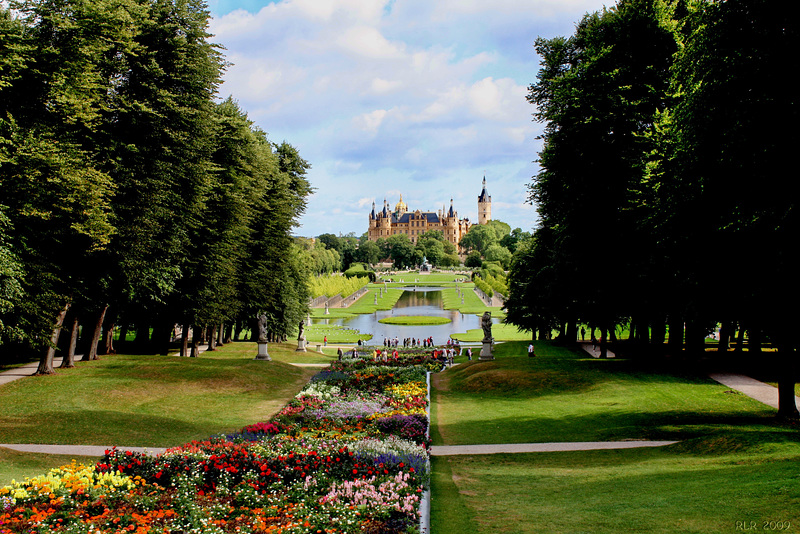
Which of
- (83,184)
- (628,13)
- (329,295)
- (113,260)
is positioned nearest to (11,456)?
(83,184)

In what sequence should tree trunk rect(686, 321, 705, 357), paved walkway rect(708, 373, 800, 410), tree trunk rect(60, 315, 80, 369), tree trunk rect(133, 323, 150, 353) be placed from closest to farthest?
paved walkway rect(708, 373, 800, 410) → tree trunk rect(60, 315, 80, 369) → tree trunk rect(686, 321, 705, 357) → tree trunk rect(133, 323, 150, 353)

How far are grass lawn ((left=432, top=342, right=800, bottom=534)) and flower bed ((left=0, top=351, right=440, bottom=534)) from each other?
3.34 ft

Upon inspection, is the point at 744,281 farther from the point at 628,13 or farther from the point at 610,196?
Answer: the point at 628,13

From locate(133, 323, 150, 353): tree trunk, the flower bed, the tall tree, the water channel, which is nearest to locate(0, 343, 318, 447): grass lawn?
the flower bed

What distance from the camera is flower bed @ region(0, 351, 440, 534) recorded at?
8414 mm

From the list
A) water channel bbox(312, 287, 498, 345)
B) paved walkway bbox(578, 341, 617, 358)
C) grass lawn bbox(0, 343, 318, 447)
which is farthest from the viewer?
water channel bbox(312, 287, 498, 345)

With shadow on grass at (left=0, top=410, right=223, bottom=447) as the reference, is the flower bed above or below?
above

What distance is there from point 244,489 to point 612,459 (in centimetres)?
810

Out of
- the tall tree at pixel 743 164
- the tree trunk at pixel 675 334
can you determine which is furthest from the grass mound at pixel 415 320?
the tall tree at pixel 743 164

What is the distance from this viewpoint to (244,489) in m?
10.0

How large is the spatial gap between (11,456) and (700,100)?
18714 millimetres

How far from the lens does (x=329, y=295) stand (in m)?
96.4

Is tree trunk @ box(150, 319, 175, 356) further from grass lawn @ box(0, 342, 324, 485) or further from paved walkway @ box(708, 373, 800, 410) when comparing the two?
paved walkway @ box(708, 373, 800, 410)

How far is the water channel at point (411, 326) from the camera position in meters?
59.5
